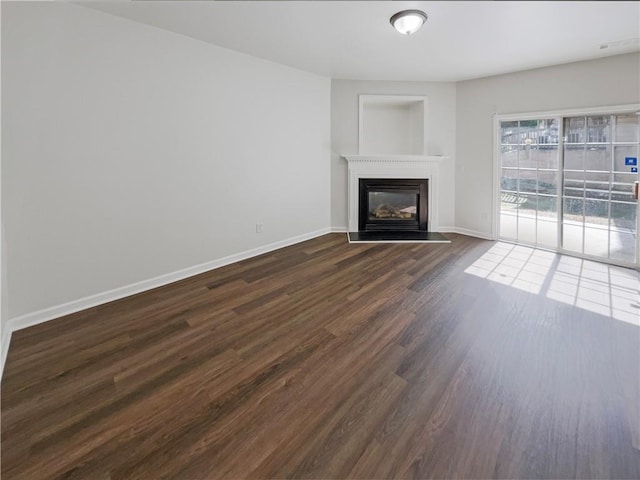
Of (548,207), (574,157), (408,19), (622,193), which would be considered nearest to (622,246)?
(622,193)

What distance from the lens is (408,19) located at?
9.33ft

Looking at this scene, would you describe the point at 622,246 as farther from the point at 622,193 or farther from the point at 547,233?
the point at 547,233

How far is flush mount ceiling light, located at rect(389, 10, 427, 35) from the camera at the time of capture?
2.76m

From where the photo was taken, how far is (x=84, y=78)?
2918 mm

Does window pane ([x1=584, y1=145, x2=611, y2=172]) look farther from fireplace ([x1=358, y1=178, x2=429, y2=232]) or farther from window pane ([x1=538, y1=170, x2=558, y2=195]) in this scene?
fireplace ([x1=358, y1=178, x2=429, y2=232])

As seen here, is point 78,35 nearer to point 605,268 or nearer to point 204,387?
point 204,387

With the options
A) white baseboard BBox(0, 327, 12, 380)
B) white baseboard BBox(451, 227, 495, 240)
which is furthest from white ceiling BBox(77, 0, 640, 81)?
white baseboard BBox(0, 327, 12, 380)

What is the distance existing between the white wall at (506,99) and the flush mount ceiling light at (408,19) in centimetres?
266

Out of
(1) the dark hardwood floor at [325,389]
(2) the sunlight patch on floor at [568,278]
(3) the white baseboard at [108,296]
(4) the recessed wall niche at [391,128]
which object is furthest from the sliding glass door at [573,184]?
(3) the white baseboard at [108,296]

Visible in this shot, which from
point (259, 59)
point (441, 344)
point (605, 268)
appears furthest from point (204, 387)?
point (605, 268)

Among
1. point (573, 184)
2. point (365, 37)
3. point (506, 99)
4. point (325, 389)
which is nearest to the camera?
point (325, 389)

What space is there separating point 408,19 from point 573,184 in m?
3.34

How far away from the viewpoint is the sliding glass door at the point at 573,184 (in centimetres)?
410

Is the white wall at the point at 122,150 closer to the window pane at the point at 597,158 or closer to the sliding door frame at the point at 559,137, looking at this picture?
the sliding door frame at the point at 559,137
